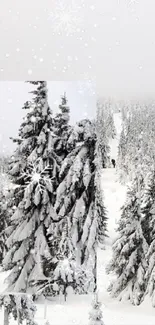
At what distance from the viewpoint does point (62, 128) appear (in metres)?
3.17

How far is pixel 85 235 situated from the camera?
3209 millimetres

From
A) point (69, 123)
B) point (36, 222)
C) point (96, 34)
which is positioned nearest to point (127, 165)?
point (69, 123)

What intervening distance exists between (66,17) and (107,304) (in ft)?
5.99

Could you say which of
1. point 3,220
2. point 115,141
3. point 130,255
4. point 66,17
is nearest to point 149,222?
point 130,255

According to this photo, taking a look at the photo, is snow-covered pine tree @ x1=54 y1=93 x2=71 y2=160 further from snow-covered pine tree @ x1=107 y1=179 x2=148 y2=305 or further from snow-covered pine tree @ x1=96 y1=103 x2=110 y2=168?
snow-covered pine tree @ x1=107 y1=179 x2=148 y2=305

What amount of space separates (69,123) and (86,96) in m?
0.22

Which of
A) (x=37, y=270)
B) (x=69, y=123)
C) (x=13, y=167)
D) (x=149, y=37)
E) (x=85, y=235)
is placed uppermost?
(x=149, y=37)

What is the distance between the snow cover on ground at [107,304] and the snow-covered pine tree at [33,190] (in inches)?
7.6

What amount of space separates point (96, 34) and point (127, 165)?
87 cm

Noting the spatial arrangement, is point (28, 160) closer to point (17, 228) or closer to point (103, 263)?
point (17, 228)

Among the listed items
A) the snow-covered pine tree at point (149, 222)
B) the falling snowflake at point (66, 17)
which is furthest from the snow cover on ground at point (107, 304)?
the falling snowflake at point (66, 17)

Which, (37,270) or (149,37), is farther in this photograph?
(149,37)

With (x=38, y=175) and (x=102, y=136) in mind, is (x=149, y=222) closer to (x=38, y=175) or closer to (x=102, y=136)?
(x=102, y=136)

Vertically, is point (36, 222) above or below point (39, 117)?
below
